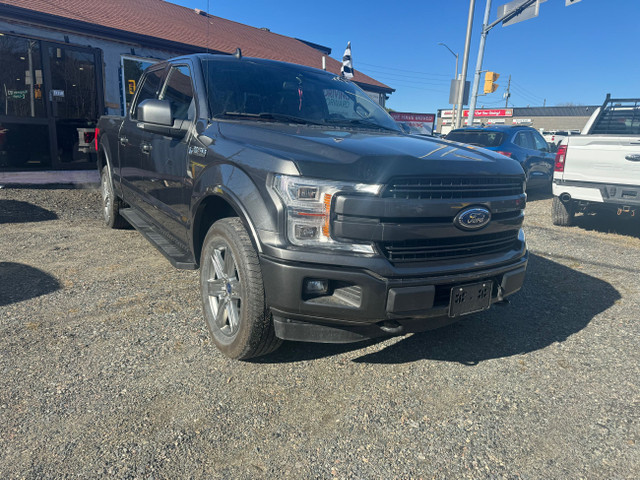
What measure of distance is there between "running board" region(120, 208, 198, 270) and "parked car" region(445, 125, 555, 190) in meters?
7.18

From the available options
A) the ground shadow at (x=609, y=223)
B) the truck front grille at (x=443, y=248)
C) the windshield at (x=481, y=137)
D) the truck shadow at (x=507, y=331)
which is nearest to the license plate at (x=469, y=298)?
the truck front grille at (x=443, y=248)

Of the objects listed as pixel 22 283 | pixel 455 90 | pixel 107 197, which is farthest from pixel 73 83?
pixel 455 90

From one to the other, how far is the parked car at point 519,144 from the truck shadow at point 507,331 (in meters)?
5.48

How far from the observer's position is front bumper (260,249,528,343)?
2.30 metres

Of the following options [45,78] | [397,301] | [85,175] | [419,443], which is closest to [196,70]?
[397,301]

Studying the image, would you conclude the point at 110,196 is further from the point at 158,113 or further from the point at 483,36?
the point at 483,36

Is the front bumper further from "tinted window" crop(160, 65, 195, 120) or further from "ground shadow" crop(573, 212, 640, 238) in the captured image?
"ground shadow" crop(573, 212, 640, 238)

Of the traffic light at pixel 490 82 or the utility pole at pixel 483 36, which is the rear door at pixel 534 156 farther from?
the traffic light at pixel 490 82

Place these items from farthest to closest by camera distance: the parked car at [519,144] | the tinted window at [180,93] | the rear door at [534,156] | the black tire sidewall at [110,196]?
the rear door at [534,156] → the parked car at [519,144] → the black tire sidewall at [110,196] → the tinted window at [180,93]

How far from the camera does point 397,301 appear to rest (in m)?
2.32

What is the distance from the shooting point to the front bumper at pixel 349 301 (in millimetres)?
2305

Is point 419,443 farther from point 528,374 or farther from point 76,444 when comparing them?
point 76,444

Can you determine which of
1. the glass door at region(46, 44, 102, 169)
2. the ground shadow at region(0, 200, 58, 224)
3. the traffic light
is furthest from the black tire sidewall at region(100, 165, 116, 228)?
the traffic light

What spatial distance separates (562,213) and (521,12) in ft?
39.2
